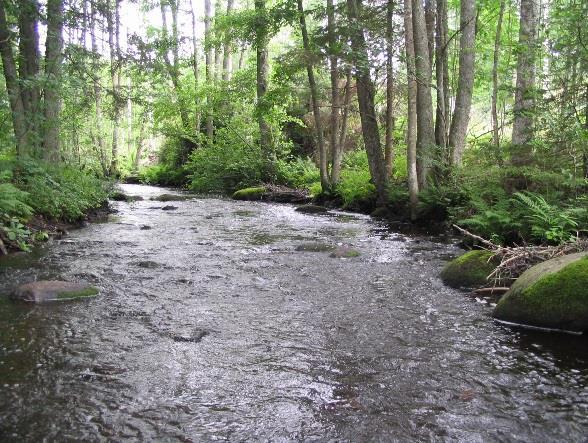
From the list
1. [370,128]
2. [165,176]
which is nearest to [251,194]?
[370,128]

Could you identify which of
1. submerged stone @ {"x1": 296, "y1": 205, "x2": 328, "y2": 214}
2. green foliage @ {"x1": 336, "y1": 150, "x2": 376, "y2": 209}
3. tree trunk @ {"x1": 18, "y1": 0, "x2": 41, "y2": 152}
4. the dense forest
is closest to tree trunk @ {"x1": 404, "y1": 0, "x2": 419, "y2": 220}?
the dense forest

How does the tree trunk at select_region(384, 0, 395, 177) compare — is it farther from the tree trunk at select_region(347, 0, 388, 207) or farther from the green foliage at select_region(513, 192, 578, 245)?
the green foliage at select_region(513, 192, 578, 245)

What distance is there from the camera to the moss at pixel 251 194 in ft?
73.2

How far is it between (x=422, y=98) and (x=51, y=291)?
10.7 m

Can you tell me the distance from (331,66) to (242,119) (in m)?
9.76

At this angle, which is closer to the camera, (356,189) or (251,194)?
(356,189)

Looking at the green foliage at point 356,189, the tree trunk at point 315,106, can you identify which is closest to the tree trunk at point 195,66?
the tree trunk at point 315,106

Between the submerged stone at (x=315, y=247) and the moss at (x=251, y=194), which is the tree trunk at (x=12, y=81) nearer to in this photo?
the submerged stone at (x=315, y=247)

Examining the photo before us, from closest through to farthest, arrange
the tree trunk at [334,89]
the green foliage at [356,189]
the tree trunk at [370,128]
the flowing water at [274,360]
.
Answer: the flowing water at [274,360], the tree trunk at [334,89], the tree trunk at [370,128], the green foliage at [356,189]

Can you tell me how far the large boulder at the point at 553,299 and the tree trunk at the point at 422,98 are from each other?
750cm

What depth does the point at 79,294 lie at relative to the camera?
6.50 meters

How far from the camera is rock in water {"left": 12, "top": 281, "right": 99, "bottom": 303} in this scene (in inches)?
243

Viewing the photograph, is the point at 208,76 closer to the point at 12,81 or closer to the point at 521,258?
the point at 12,81

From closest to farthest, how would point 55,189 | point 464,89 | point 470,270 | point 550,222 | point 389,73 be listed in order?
point 470,270 < point 550,222 < point 55,189 < point 464,89 < point 389,73
